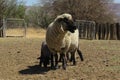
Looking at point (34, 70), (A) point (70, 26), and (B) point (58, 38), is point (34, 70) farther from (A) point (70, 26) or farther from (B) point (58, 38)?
(A) point (70, 26)

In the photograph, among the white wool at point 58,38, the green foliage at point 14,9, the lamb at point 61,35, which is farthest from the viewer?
the green foliage at point 14,9

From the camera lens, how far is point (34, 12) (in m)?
62.8

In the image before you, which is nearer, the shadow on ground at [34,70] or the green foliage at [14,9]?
the shadow on ground at [34,70]

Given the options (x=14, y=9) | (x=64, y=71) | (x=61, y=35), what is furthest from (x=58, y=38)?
(x=14, y=9)

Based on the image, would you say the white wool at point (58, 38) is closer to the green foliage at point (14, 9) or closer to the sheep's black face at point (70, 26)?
the sheep's black face at point (70, 26)

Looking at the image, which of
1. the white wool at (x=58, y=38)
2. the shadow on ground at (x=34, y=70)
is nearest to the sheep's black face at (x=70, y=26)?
the white wool at (x=58, y=38)

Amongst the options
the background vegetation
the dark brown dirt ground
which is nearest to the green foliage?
the background vegetation

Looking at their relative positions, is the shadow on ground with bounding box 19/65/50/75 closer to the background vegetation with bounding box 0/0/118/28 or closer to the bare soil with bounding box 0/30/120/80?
the bare soil with bounding box 0/30/120/80

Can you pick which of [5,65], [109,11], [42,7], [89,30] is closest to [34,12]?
[42,7]

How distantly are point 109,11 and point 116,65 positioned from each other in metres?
41.7

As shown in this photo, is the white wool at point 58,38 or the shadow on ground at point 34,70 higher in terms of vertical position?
the white wool at point 58,38

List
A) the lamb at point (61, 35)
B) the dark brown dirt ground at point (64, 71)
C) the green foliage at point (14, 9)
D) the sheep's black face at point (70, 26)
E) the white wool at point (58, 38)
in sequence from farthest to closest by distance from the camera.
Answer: the green foliage at point (14, 9), the white wool at point (58, 38), the lamb at point (61, 35), the sheep's black face at point (70, 26), the dark brown dirt ground at point (64, 71)

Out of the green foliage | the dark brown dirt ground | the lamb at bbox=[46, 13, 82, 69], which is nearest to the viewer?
the dark brown dirt ground

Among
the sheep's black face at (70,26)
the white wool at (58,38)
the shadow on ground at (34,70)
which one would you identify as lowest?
the shadow on ground at (34,70)
